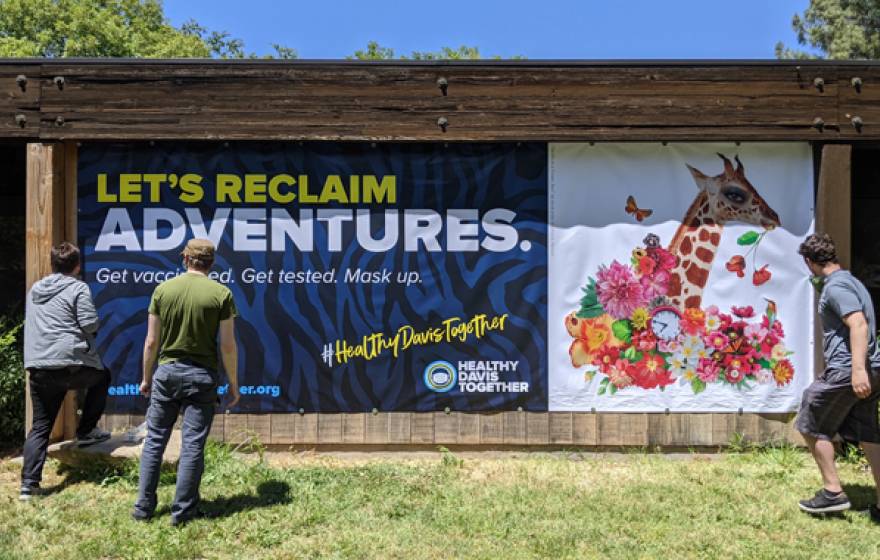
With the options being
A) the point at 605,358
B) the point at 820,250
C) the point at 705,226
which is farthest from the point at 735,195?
the point at 605,358

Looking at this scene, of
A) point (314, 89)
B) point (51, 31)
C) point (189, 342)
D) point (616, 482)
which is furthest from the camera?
point (51, 31)

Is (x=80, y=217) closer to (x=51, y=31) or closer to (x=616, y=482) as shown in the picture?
(x=616, y=482)

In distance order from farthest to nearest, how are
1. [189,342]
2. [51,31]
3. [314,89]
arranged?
[51,31] → [314,89] → [189,342]

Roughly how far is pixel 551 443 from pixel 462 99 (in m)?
2.98

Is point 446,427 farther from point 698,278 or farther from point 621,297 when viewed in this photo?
point 698,278

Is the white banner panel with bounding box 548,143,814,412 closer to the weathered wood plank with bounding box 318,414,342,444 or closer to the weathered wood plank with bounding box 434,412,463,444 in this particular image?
the weathered wood plank with bounding box 434,412,463,444

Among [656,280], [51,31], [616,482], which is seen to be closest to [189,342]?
[616,482]

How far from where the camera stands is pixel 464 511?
4.84 metres

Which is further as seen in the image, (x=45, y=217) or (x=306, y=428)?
(x=306, y=428)

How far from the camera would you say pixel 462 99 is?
6.13m

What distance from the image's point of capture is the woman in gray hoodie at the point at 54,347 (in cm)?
510

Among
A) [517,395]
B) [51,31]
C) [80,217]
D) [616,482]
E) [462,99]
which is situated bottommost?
[616,482]

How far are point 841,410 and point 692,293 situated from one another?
5.74ft

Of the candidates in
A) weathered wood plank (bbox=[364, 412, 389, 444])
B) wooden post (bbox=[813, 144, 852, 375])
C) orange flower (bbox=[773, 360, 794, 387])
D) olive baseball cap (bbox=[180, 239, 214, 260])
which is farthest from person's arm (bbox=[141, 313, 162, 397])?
wooden post (bbox=[813, 144, 852, 375])
